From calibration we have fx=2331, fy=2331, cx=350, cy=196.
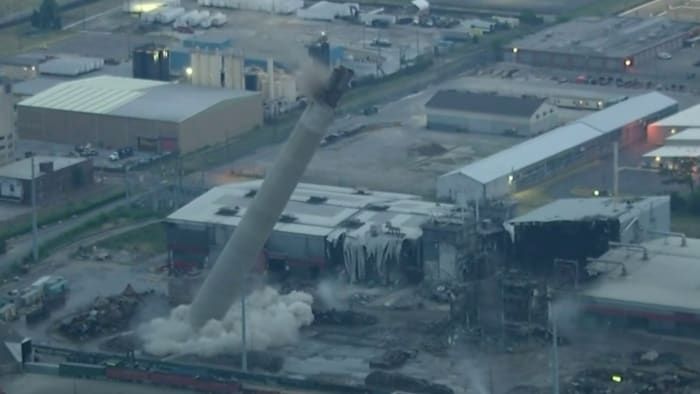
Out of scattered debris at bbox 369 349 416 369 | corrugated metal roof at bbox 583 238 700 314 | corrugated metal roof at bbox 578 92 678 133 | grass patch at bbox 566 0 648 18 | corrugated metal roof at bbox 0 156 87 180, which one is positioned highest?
grass patch at bbox 566 0 648 18

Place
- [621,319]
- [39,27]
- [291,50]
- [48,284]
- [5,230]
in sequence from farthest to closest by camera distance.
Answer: [39,27] < [291,50] < [5,230] < [48,284] < [621,319]

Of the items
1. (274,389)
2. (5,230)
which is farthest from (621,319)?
(5,230)

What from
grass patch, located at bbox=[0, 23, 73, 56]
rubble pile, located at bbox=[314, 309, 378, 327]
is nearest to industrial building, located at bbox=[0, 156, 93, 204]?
rubble pile, located at bbox=[314, 309, 378, 327]

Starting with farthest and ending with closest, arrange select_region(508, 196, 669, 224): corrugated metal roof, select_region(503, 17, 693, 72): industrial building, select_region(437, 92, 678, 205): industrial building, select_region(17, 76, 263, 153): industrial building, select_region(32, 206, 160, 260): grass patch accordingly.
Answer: select_region(503, 17, 693, 72): industrial building, select_region(17, 76, 263, 153): industrial building, select_region(437, 92, 678, 205): industrial building, select_region(32, 206, 160, 260): grass patch, select_region(508, 196, 669, 224): corrugated metal roof

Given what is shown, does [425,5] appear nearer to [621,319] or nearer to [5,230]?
[5,230]

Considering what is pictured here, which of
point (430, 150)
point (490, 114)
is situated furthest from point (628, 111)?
point (430, 150)

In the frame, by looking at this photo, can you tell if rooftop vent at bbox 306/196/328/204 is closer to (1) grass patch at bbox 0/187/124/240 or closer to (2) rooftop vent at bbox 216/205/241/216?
(2) rooftop vent at bbox 216/205/241/216

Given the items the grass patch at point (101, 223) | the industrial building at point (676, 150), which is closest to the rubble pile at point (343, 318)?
the grass patch at point (101, 223)

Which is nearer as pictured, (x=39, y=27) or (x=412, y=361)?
(x=412, y=361)
